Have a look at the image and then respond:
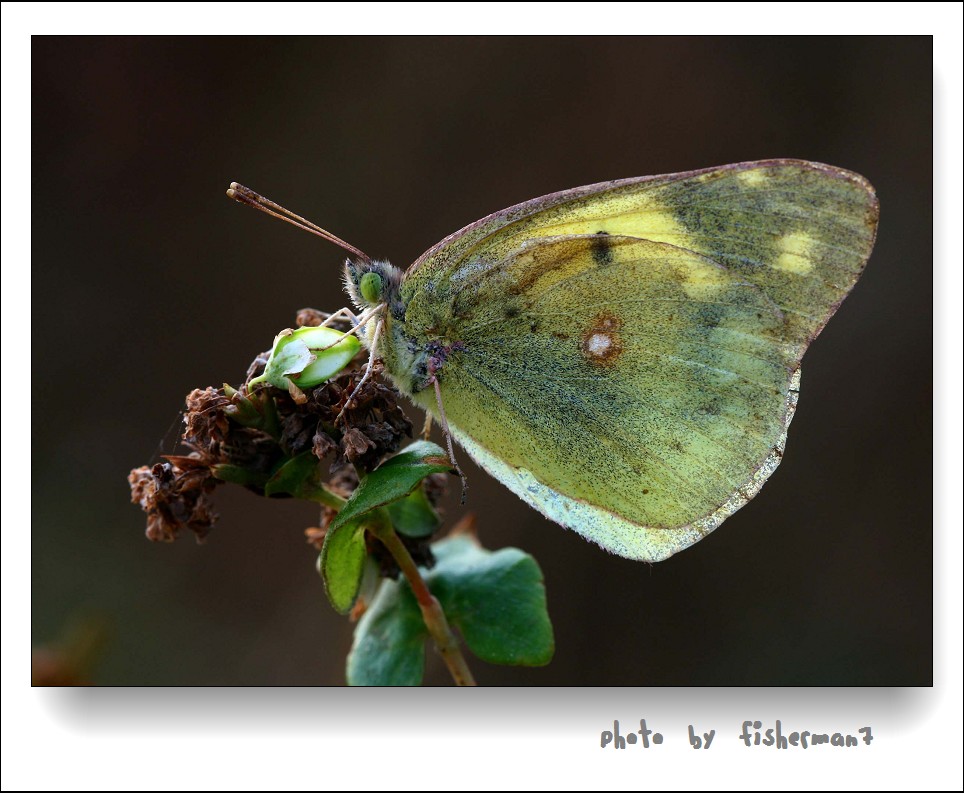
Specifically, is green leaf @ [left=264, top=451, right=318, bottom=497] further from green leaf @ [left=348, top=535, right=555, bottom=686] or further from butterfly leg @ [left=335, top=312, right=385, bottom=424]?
green leaf @ [left=348, top=535, right=555, bottom=686]

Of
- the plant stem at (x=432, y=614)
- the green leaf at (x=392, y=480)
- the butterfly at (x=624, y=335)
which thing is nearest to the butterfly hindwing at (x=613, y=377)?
the butterfly at (x=624, y=335)

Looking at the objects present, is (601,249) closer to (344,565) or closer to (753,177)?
(753,177)

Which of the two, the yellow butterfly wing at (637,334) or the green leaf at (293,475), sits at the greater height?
the yellow butterfly wing at (637,334)

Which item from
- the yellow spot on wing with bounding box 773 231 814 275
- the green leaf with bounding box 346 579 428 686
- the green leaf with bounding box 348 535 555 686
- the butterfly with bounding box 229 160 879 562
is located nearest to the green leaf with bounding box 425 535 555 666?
the green leaf with bounding box 348 535 555 686

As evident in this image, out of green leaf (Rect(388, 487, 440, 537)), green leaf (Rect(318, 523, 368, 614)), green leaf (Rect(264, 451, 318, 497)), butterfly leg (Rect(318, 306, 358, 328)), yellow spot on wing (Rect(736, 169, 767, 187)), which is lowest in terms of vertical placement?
green leaf (Rect(318, 523, 368, 614))

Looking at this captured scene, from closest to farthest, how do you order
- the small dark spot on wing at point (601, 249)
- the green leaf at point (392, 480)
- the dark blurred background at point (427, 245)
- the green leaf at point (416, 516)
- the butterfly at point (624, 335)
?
the green leaf at point (392, 480)
the green leaf at point (416, 516)
the butterfly at point (624, 335)
the small dark spot on wing at point (601, 249)
the dark blurred background at point (427, 245)

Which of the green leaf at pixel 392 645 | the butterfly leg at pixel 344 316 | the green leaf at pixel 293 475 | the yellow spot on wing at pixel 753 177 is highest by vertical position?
the yellow spot on wing at pixel 753 177

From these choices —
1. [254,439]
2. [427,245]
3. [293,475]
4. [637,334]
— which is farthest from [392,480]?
[427,245]

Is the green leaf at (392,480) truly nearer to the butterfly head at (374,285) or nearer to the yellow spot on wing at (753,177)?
the butterfly head at (374,285)

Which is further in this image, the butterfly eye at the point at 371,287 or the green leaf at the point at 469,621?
the butterfly eye at the point at 371,287
